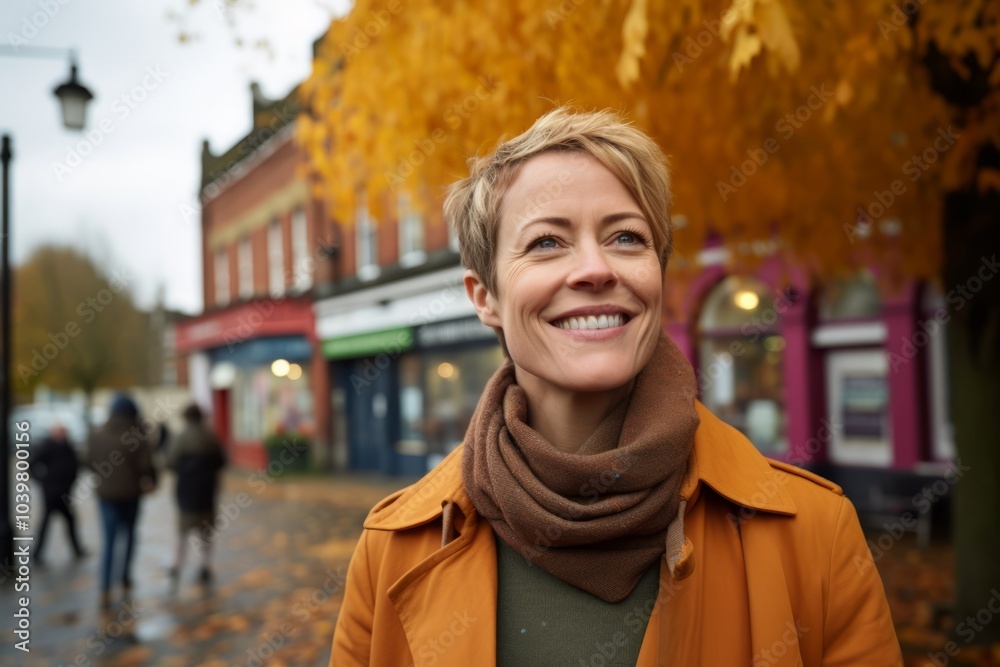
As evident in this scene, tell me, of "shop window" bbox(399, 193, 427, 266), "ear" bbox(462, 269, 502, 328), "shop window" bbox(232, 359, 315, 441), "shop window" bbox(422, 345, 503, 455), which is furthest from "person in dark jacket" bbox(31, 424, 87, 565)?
"shop window" bbox(232, 359, 315, 441)

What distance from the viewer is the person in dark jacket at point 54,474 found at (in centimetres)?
983

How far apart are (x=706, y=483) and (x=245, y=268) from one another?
977 inches

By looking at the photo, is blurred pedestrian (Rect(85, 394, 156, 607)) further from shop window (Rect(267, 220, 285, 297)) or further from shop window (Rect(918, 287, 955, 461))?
shop window (Rect(267, 220, 285, 297))

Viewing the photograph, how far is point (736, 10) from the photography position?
2963mm

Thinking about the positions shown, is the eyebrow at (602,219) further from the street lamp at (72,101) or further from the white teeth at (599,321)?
the street lamp at (72,101)

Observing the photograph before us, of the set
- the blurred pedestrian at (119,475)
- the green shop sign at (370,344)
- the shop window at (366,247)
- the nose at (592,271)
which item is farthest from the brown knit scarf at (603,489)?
the shop window at (366,247)

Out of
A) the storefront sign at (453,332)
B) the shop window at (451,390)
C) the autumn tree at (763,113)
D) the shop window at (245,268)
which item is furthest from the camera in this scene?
the shop window at (245,268)

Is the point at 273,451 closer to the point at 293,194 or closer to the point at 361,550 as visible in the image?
the point at 293,194

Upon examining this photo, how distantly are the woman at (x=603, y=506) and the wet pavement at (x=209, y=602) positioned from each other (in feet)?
14.6

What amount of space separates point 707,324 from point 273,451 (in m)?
13.3

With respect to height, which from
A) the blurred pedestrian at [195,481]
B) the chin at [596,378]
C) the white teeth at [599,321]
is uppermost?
the white teeth at [599,321]

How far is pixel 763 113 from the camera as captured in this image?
533 centimetres

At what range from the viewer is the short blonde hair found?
1.64 metres

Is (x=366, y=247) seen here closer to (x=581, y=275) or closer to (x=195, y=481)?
(x=195, y=481)
